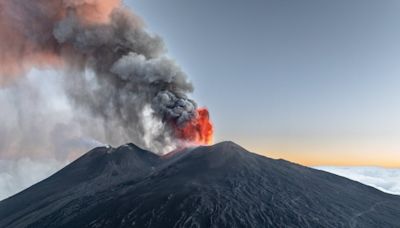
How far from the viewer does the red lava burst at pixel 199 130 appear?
87625 mm

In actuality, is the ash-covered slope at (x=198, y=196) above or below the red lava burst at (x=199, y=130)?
below

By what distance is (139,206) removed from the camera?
66.8 m

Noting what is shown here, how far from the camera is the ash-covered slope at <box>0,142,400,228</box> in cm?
6394

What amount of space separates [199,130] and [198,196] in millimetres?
27479

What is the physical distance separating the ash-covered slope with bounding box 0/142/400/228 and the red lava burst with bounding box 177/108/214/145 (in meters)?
3.68

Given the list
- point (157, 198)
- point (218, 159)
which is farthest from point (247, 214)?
point (218, 159)

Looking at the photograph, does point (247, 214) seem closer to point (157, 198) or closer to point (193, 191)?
point (193, 191)

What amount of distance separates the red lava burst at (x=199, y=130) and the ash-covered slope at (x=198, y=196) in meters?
3.68

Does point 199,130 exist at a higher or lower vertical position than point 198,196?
higher

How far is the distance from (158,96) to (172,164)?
14957 millimetres

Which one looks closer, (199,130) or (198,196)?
(198,196)

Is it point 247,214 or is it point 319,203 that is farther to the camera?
point 319,203

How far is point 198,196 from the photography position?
6694 cm

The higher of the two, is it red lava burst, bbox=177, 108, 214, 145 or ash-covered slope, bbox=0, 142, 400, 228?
red lava burst, bbox=177, 108, 214, 145
